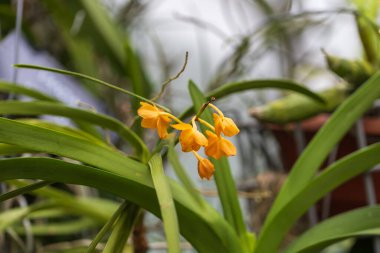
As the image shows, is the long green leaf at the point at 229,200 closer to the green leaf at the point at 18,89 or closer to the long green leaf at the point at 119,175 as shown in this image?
the long green leaf at the point at 119,175

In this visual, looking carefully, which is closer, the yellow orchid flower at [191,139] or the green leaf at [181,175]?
the yellow orchid flower at [191,139]

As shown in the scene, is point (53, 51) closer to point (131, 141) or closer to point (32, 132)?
point (131, 141)

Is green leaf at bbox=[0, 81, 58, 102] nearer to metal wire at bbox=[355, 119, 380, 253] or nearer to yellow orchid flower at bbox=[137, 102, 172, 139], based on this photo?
yellow orchid flower at bbox=[137, 102, 172, 139]

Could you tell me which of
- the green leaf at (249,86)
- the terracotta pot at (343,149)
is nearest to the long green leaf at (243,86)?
the green leaf at (249,86)

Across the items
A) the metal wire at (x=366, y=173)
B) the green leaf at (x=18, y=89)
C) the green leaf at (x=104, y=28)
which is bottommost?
the metal wire at (x=366, y=173)

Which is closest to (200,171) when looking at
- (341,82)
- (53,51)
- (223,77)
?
(341,82)

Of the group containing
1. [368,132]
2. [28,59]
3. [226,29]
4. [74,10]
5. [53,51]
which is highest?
[226,29]

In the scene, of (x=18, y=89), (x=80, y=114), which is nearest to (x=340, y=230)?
(x=80, y=114)
